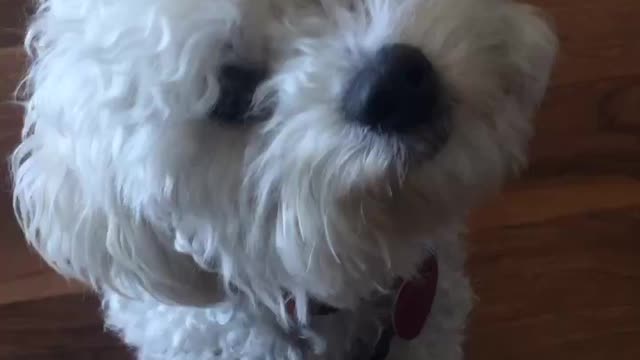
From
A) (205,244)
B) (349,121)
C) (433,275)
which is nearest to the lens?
(349,121)

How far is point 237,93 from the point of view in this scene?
33.4 inches

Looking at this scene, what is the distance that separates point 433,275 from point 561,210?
16.4 inches

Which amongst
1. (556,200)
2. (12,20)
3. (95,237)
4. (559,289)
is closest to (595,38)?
(556,200)

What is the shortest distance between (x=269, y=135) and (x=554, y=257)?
66 cm

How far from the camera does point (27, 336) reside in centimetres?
141

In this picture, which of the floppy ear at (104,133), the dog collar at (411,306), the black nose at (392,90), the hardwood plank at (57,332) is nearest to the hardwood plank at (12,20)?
the hardwood plank at (57,332)

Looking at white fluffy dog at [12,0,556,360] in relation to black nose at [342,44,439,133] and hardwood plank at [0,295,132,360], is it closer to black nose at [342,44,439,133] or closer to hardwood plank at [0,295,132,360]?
black nose at [342,44,439,133]

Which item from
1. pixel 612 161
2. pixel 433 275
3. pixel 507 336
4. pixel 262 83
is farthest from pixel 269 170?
pixel 612 161

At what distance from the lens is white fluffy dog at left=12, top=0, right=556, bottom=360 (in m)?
0.81

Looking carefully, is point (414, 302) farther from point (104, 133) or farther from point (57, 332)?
point (57, 332)

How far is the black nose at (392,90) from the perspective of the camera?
0.80 m

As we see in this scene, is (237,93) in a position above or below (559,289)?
above

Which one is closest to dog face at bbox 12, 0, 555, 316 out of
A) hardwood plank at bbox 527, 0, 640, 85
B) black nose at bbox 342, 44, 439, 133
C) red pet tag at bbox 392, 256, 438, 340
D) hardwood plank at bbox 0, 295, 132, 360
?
black nose at bbox 342, 44, 439, 133

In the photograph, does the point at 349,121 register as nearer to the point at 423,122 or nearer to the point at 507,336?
the point at 423,122
